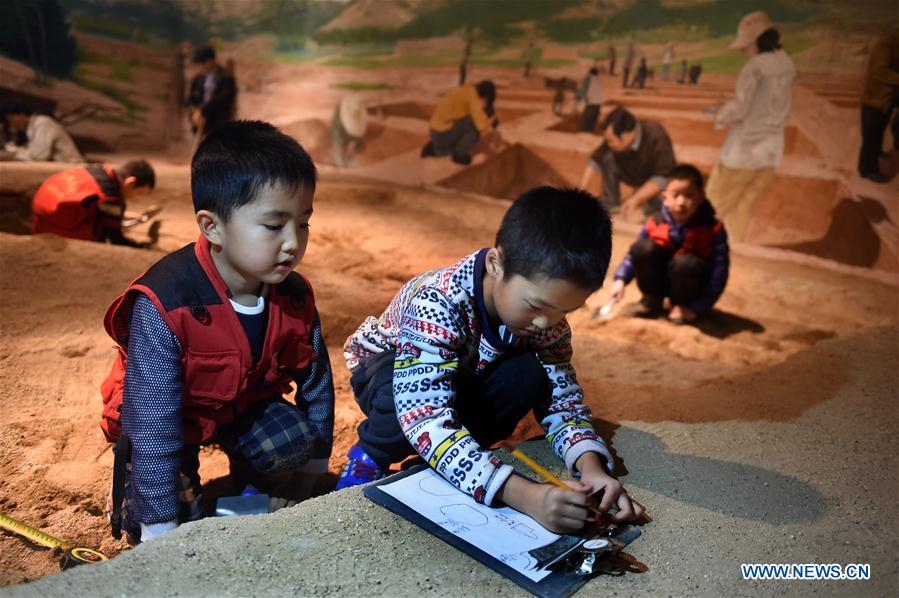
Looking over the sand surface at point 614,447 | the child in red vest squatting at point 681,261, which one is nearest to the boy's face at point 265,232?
the sand surface at point 614,447

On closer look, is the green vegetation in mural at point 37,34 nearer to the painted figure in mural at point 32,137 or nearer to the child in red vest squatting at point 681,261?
the painted figure in mural at point 32,137

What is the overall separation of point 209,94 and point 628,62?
4463mm

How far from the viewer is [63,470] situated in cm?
197

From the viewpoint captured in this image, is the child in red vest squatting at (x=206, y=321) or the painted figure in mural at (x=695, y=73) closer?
the child in red vest squatting at (x=206, y=321)

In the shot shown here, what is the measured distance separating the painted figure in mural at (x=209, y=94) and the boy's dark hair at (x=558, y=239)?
21.5ft

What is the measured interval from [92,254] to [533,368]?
216 cm

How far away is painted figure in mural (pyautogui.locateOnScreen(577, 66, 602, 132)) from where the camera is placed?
20.8ft

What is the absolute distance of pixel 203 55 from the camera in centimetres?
777

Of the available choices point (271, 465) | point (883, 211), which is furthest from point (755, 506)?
point (883, 211)

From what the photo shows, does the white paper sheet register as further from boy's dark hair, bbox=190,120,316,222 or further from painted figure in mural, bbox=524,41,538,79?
painted figure in mural, bbox=524,41,538,79

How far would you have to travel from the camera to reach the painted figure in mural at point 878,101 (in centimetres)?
486

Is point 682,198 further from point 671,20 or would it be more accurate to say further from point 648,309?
point 671,20

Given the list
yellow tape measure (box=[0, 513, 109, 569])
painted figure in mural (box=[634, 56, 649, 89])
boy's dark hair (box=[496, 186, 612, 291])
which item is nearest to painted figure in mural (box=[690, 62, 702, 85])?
painted figure in mural (box=[634, 56, 649, 89])

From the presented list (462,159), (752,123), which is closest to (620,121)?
(752,123)
